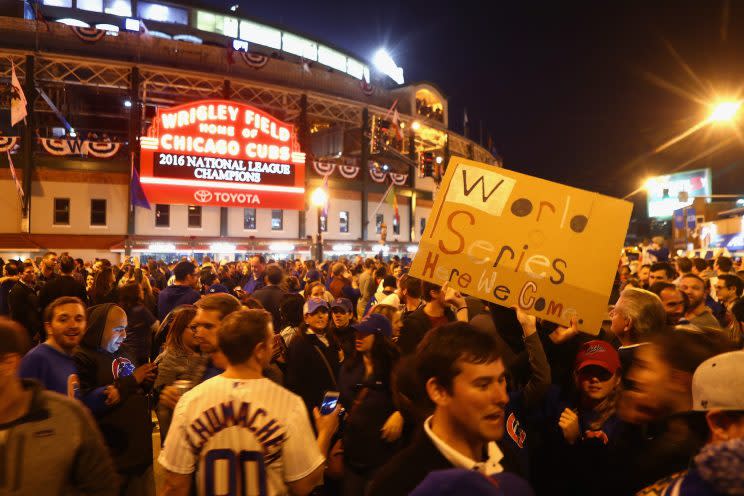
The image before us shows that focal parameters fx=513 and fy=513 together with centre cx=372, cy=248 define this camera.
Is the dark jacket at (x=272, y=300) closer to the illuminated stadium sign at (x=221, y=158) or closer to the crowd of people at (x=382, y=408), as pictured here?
the crowd of people at (x=382, y=408)

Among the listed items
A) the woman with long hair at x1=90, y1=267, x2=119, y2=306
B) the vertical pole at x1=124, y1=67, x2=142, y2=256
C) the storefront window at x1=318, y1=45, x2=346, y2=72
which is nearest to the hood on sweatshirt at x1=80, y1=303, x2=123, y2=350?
the woman with long hair at x1=90, y1=267, x2=119, y2=306

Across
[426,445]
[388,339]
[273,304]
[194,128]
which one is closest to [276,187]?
[194,128]

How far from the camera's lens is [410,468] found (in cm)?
196

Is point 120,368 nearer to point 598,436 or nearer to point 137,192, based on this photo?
point 598,436

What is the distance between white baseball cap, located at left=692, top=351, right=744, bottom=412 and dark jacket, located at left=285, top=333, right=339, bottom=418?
307 centimetres

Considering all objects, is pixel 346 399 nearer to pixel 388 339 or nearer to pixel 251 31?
pixel 388 339

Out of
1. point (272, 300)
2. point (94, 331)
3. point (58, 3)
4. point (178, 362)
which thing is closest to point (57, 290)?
point (272, 300)

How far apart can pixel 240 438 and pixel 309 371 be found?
2073 millimetres

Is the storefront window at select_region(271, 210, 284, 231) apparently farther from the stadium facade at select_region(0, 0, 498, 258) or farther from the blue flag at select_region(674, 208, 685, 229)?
the blue flag at select_region(674, 208, 685, 229)

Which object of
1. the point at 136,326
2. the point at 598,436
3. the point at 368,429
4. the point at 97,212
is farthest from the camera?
the point at 97,212

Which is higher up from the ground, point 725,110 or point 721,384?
point 725,110

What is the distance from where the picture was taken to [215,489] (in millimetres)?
2549

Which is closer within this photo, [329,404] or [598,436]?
[598,436]

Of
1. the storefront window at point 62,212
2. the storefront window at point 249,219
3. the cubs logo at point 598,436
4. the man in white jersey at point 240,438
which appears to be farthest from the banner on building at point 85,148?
the cubs logo at point 598,436
